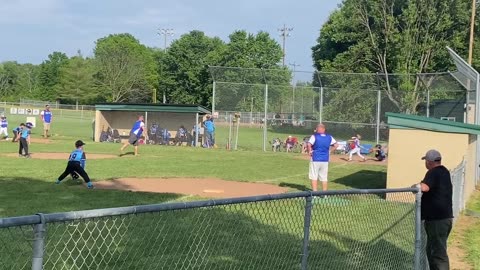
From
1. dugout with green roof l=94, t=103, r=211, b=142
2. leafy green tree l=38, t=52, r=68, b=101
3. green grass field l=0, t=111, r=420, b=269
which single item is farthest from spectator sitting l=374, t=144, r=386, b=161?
leafy green tree l=38, t=52, r=68, b=101

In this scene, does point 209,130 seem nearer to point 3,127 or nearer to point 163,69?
point 3,127

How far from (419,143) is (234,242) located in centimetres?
725

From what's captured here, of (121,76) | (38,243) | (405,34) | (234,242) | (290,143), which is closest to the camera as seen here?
(38,243)

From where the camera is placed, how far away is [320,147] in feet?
42.5

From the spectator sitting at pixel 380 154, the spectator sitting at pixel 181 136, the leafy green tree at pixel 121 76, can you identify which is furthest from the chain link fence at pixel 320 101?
the leafy green tree at pixel 121 76

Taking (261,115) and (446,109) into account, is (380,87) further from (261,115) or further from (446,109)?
(261,115)

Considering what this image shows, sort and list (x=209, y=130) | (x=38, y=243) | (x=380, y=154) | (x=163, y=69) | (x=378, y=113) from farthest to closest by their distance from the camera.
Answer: (x=163, y=69)
(x=209, y=130)
(x=378, y=113)
(x=380, y=154)
(x=38, y=243)

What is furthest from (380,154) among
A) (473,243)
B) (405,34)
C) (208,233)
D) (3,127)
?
(3,127)

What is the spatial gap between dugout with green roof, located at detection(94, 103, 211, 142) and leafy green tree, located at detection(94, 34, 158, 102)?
58.8 meters

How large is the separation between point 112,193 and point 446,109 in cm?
2069

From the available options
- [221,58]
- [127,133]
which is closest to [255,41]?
[221,58]

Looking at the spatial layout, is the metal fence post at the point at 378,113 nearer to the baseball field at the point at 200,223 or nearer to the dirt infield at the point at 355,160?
the dirt infield at the point at 355,160

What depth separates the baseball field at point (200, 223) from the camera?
6410 mm

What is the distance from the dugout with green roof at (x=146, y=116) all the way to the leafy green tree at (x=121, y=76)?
58787 mm
